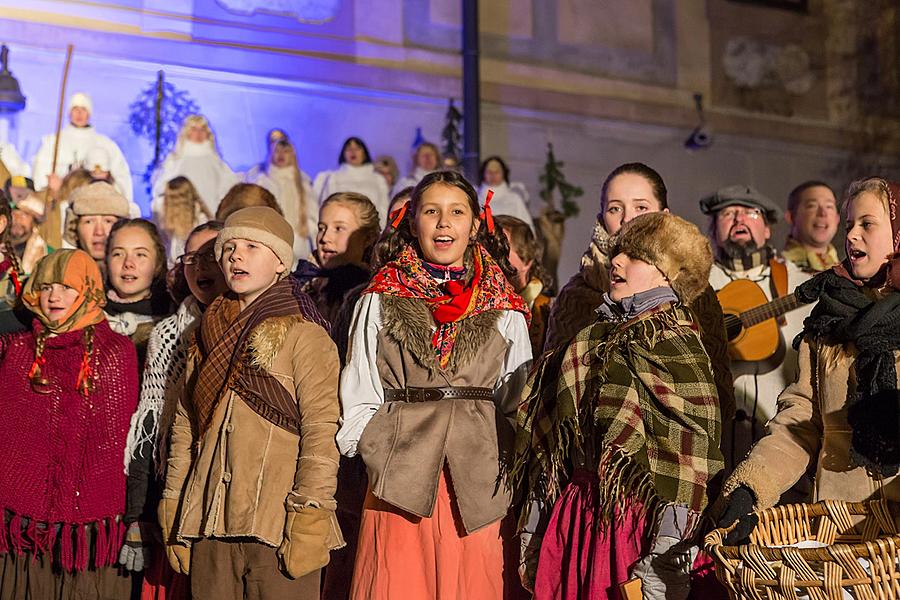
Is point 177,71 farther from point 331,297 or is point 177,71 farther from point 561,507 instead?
point 561,507

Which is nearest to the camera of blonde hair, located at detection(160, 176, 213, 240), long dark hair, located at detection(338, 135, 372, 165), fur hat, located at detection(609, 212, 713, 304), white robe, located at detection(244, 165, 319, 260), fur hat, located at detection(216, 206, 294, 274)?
fur hat, located at detection(609, 212, 713, 304)

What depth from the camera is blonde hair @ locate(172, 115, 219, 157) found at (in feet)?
36.3

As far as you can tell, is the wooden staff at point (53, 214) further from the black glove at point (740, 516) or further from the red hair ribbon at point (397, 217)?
the black glove at point (740, 516)

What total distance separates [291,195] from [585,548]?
823cm

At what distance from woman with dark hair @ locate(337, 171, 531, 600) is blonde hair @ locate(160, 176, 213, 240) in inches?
262

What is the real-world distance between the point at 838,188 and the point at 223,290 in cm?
1092

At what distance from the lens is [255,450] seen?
373cm

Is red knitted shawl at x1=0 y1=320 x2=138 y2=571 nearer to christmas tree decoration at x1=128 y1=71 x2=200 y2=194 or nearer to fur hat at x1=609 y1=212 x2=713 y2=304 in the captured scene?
fur hat at x1=609 y1=212 x2=713 y2=304

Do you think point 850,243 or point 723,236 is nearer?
point 850,243

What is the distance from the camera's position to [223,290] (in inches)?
178

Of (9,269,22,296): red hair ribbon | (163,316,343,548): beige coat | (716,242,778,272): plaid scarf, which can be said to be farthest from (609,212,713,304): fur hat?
(9,269,22,296): red hair ribbon

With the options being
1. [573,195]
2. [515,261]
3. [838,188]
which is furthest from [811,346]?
[838,188]

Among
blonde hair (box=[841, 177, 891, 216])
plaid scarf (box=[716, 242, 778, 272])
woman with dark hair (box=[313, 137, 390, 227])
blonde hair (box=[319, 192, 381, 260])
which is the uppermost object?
woman with dark hair (box=[313, 137, 390, 227])

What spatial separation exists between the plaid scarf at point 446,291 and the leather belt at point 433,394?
85mm
